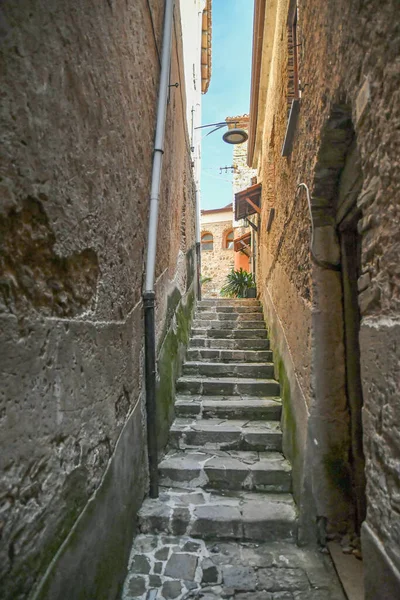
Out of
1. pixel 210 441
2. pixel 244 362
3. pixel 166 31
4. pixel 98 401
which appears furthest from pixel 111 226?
pixel 244 362

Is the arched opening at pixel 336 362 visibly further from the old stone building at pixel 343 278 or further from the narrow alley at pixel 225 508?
the narrow alley at pixel 225 508

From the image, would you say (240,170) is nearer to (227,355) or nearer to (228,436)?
(227,355)

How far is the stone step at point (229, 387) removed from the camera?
3.71 m

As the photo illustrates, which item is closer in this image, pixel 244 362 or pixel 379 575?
pixel 379 575

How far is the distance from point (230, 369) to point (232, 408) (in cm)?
73

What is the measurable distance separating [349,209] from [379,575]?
1.72 meters

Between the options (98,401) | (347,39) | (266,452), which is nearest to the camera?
(347,39)

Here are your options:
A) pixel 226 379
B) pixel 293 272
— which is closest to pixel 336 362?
pixel 293 272

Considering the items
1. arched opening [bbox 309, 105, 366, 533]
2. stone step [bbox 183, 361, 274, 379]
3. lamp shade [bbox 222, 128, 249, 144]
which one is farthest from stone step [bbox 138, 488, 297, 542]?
lamp shade [bbox 222, 128, 249, 144]

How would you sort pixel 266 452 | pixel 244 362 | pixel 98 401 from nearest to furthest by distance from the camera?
pixel 98 401 < pixel 266 452 < pixel 244 362

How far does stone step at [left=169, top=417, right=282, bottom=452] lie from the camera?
10.0ft

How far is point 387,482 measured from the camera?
116 cm

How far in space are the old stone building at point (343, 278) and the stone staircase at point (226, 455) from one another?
228 millimetres

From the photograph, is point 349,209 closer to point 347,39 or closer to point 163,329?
point 347,39
